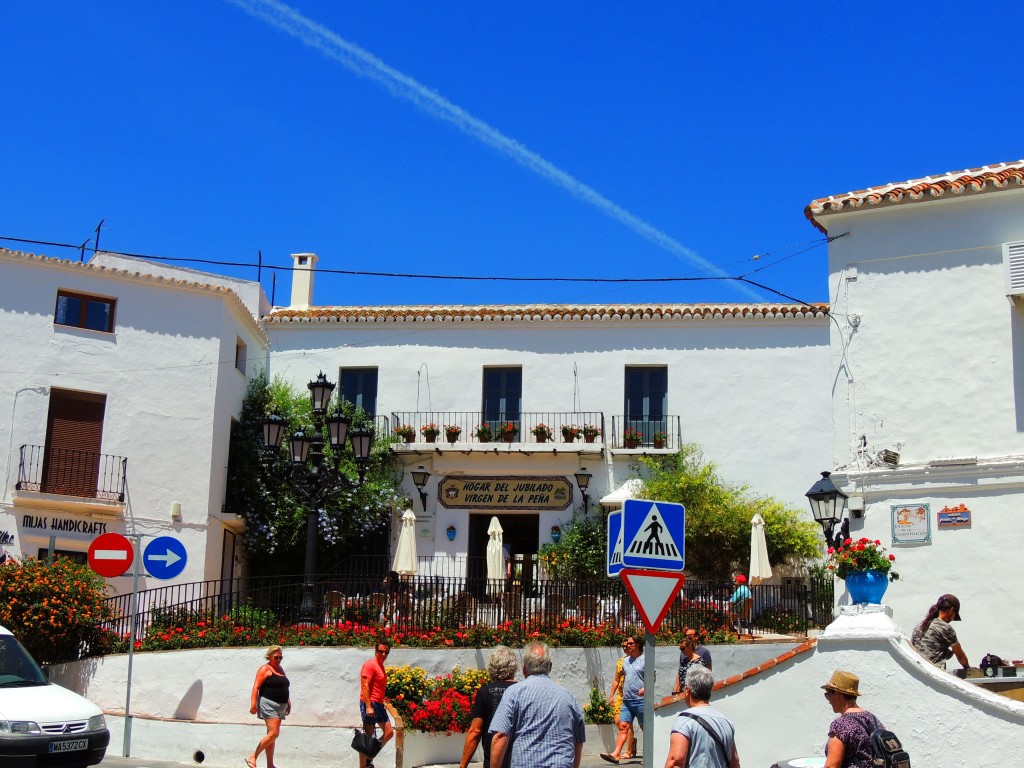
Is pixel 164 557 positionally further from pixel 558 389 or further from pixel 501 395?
pixel 558 389

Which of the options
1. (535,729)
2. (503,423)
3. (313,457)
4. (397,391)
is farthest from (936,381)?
(397,391)

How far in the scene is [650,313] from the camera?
25.7 metres

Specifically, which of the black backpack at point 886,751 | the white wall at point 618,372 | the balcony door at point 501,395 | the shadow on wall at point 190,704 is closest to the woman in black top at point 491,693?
the black backpack at point 886,751

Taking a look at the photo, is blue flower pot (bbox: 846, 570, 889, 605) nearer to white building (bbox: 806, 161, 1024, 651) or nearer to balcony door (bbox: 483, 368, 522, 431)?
white building (bbox: 806, 161, 1024, 651)

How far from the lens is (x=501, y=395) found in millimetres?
26297

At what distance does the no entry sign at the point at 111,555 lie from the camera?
16.2 meters

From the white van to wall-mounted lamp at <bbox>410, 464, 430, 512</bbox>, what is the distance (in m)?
12.9

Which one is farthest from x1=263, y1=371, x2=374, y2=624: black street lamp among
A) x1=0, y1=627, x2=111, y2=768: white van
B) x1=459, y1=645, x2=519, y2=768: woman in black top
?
x1=459, y1=645, x2=519, y2=768: woman in black top

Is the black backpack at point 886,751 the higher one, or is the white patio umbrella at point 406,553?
the white patio umbrella at point 406,553

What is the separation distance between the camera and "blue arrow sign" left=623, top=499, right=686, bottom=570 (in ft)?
25.0

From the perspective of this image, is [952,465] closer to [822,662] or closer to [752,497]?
[822,662]

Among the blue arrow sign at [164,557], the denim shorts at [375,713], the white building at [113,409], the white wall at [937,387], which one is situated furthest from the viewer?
the white building at [113,409]

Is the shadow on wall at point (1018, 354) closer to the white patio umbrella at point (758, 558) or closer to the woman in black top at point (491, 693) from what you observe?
the white patio umbrella at point (758, 558)

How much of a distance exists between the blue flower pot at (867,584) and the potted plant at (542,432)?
13.8 m
